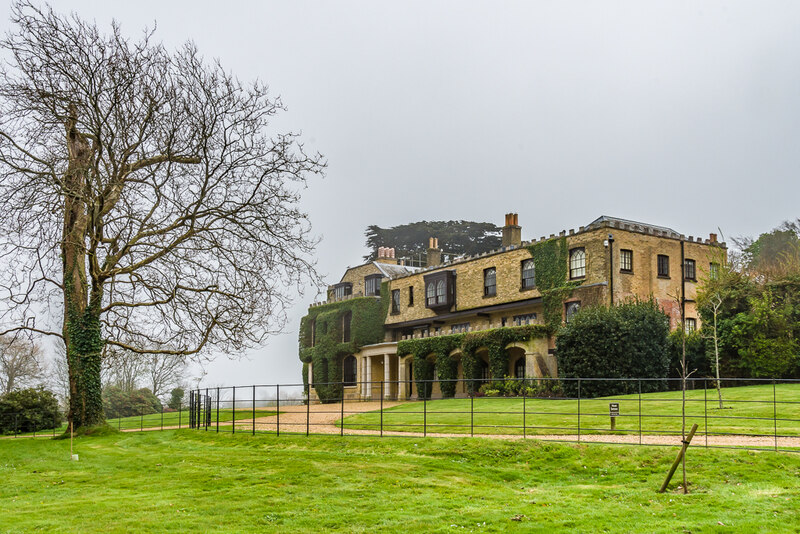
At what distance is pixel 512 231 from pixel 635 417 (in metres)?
26.1

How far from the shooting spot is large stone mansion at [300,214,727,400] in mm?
41812

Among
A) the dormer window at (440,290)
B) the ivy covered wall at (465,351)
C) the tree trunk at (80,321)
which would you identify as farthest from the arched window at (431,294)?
the tree trunk at (80,321)

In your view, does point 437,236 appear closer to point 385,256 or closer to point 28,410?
point 385,256

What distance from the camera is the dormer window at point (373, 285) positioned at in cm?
5916

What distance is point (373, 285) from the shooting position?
59438 mm

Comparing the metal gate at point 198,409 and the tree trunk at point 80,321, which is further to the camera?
the metal gate at point 198,409

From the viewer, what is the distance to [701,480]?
1609cm

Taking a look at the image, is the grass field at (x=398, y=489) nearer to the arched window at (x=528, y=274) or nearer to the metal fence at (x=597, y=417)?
the metal fence at (x=597, y=417)

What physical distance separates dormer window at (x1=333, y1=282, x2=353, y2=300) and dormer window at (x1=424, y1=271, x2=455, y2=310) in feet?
35.1

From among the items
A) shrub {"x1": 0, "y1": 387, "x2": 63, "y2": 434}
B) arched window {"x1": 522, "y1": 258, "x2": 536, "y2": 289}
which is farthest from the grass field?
arched window {"x1": 522, "y1": 258, "x2": 536, "y2": 289}

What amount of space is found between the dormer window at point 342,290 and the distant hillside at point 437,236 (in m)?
13.9

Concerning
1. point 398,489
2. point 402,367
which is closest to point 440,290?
point 402,367

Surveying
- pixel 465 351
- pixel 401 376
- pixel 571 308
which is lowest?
pixel 401 376

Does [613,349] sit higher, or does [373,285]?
[373,285]
